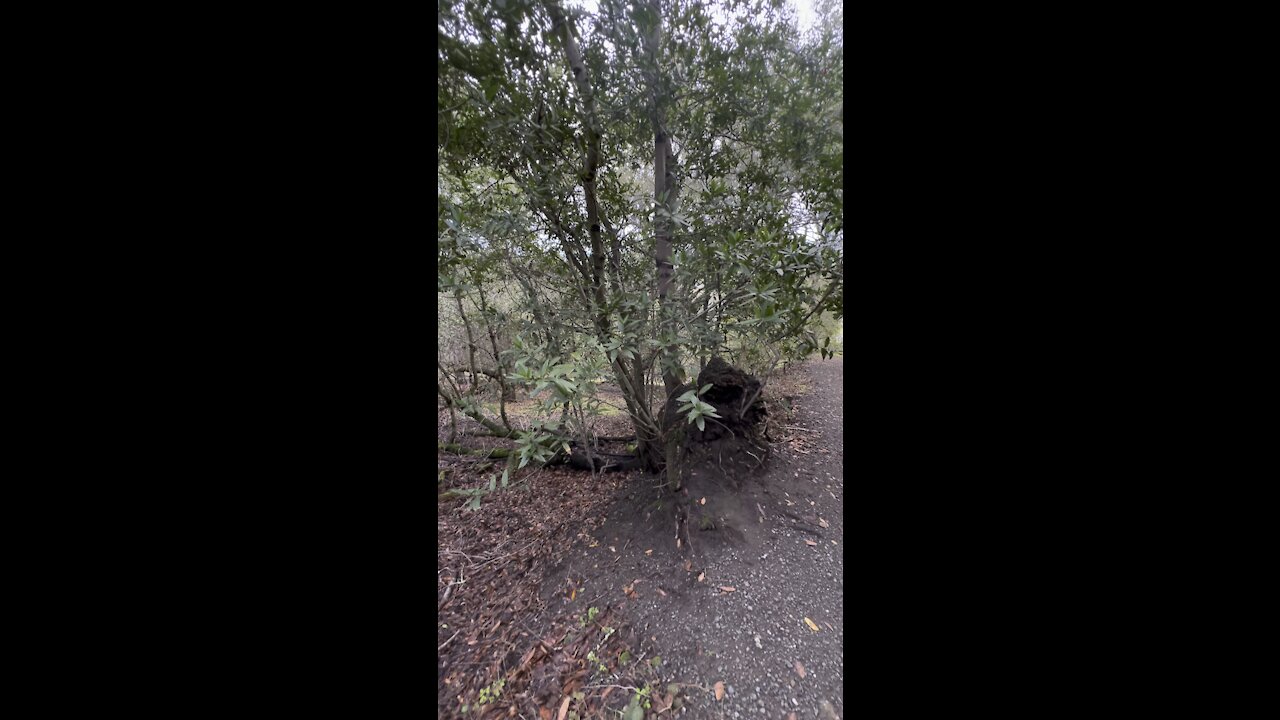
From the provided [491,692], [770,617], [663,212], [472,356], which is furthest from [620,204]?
[491,692]

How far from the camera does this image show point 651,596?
1.86 metres

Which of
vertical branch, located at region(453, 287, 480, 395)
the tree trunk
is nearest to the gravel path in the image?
the tree trunk

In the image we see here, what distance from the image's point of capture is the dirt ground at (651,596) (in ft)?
4.69

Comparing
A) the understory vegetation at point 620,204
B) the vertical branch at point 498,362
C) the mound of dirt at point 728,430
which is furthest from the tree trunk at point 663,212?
the vertical branch at point 498,362

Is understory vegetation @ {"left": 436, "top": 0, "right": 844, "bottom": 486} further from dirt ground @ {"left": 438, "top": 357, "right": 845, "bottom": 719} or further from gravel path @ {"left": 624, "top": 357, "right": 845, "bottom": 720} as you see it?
gravel path @ {"left": 624, "top": 357, "right": 845, "bottom": 720}

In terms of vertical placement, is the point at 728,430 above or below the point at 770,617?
above

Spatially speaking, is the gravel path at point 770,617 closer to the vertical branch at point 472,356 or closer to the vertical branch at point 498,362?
the vertical branch at point 498,362

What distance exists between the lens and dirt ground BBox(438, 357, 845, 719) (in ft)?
4.69

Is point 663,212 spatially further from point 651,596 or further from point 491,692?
point 491,692
